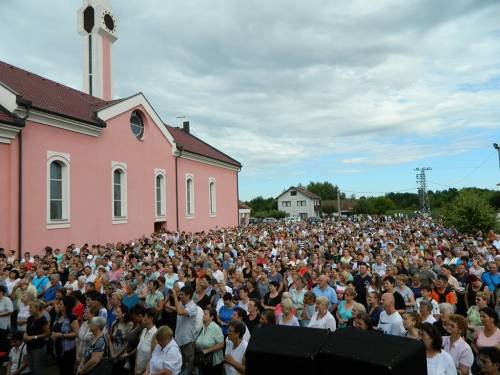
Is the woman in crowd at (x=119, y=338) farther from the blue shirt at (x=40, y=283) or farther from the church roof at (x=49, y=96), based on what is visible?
the church roof at (x=49, y=96)

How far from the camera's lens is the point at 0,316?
7.52 m

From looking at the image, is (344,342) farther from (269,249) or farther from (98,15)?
(98,15)

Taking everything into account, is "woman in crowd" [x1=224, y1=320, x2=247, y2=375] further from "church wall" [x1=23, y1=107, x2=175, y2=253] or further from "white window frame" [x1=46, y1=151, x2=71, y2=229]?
"white window frame" [x1=46, y1=151, x2=71, y2=229]

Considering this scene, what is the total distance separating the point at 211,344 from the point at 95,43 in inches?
959

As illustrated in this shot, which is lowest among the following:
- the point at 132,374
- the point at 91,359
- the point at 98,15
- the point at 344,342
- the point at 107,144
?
the point at 132,374

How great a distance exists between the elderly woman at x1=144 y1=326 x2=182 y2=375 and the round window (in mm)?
18304

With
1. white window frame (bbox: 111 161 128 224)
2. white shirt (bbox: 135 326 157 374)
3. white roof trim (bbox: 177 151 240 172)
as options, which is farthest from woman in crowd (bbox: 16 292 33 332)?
white roof trim (bbox: 177 151 240 172)

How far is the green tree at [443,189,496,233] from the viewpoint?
21.8 meters

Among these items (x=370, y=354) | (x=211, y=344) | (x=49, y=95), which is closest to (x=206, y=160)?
(x=49, y=95)

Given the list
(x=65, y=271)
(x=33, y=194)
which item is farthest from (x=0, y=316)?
(x=33, y=194)

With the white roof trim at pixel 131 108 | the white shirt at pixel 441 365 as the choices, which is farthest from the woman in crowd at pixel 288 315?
the white roof trim at pixel 131 108

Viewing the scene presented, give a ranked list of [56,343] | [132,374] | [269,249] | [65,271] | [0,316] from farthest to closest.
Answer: [269,249] < [65,271] < [0,316] < [56,343] < [132,374]

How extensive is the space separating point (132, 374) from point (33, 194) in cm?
1175

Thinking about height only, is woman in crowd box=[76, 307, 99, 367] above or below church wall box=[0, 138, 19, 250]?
below
